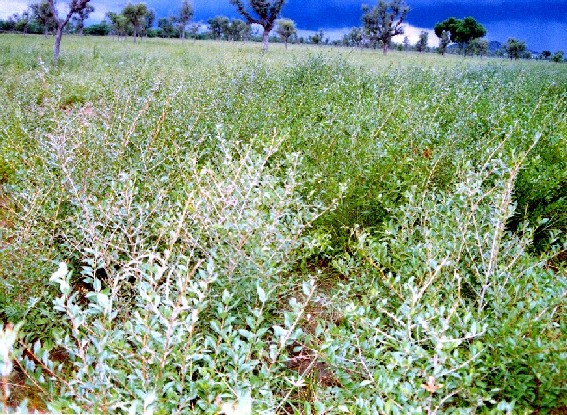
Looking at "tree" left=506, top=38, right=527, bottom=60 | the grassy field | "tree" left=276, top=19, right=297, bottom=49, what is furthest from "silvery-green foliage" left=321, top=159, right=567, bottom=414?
"tree" left=506, top=38, right=527, bottom=60

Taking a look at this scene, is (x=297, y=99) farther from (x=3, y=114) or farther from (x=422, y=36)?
(x=422, y=36)

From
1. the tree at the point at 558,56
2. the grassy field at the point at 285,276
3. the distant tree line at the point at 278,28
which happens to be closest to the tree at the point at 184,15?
the distant tree line at the point at 278,28

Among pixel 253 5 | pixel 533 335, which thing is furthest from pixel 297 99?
pixel 253 5

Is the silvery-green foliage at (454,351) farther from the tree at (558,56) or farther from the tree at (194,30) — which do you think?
the tree at (194,30)

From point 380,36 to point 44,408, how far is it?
183 ft

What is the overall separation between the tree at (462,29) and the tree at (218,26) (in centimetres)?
3359

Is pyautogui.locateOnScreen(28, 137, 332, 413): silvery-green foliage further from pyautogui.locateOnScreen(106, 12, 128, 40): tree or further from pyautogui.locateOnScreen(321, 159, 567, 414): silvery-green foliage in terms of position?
pyautogui.locateOnScreen(106, 12, 128, 40): tree

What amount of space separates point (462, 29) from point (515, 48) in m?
8.25

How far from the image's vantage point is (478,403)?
2072 mm

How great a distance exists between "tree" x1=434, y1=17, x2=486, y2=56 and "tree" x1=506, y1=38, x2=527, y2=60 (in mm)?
3767

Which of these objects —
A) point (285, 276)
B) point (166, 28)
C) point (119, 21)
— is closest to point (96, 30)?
point (166, 28)

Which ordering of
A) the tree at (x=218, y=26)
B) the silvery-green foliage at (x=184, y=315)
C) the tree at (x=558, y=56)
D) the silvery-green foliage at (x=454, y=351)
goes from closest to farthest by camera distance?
the silvery-green foliage at (x=184, y=315)
the silvery-green foliage at (x=454, y=351)
the tree at (x=558, y=56)
the tree at (x=218, y=26)

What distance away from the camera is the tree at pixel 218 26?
75338mm

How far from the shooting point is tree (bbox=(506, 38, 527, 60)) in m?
62.7
